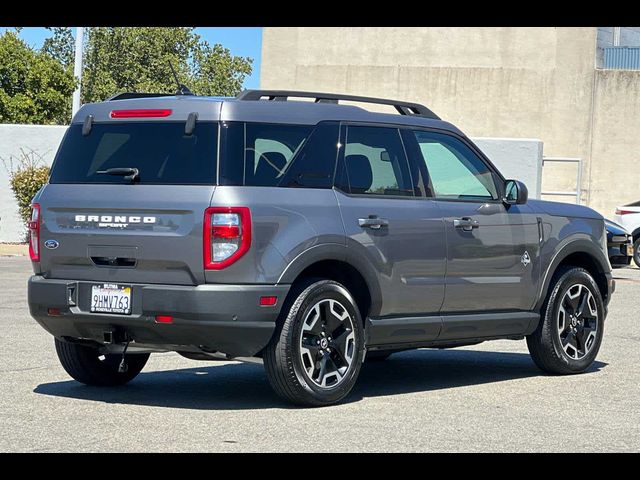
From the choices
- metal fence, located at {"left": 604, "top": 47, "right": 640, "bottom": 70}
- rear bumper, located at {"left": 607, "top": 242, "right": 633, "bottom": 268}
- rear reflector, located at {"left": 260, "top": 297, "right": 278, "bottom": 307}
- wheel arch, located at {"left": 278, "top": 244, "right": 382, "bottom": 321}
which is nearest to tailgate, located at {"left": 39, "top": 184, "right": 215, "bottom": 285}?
rear reflector, located at {"left": 260, "top": 297, "right": 278, "bottom": 307}

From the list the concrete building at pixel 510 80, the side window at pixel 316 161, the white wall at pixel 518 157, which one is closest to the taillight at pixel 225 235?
the side window at pixel 316 161

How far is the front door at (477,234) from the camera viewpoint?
9.38 metres

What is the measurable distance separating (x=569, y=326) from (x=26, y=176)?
20.0 m

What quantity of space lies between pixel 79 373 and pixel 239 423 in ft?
6.24

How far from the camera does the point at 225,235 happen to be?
26.2ft

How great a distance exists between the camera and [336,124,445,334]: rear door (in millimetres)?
8734

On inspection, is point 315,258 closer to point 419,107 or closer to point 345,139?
point 345,139

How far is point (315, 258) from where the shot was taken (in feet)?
27.3

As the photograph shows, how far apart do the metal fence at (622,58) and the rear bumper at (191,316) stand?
37.1m

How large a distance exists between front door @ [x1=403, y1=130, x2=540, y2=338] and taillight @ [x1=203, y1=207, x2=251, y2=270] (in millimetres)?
1817

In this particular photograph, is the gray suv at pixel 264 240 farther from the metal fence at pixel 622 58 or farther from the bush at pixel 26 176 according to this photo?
the metal fence at pixel 622 58
